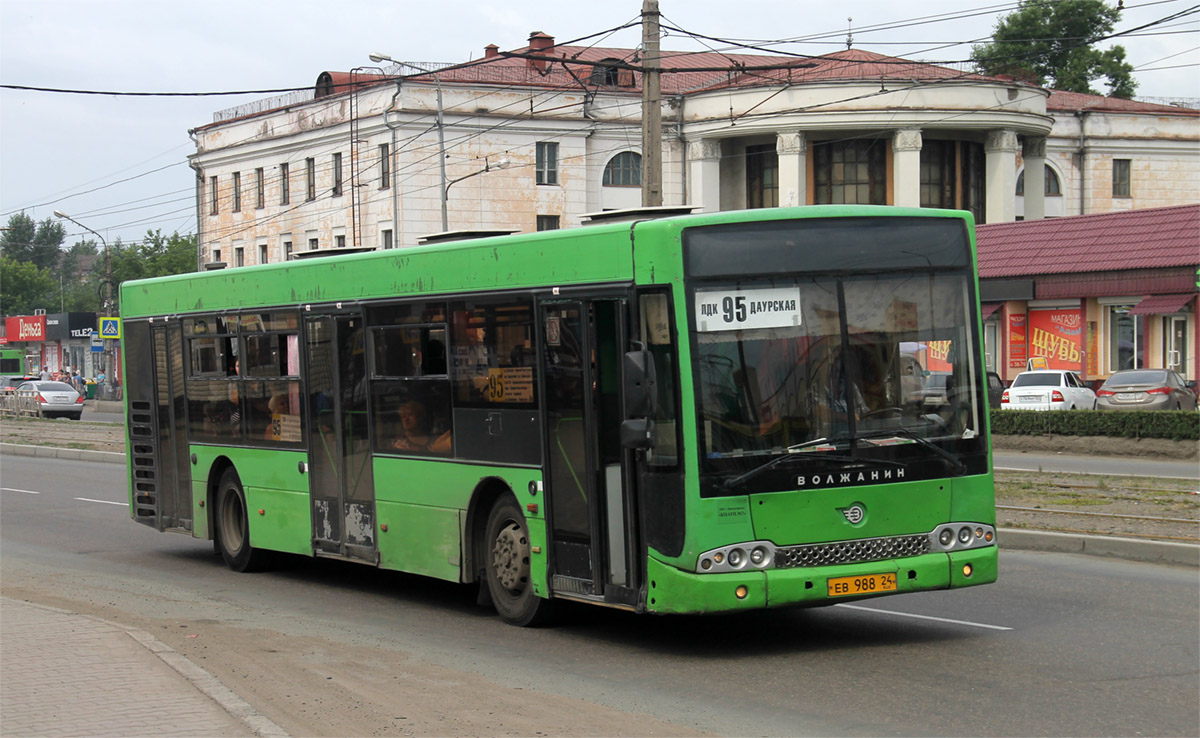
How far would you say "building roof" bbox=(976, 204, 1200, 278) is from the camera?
4175 centimetres

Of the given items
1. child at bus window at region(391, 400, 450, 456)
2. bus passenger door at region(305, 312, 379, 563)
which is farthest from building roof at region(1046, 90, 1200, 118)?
child at bus window at region(391, 400, 450, 456)

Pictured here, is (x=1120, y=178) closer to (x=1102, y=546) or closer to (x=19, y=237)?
(x=1102, y=546)

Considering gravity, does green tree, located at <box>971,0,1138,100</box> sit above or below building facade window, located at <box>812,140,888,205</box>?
above

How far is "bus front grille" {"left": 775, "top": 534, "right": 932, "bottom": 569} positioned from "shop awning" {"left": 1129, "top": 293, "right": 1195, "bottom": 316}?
35.2 meters

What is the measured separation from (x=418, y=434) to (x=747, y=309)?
11.3 feet

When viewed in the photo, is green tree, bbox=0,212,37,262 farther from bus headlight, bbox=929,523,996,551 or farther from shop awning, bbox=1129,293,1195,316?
bus headlight, bbox=929,523,996,551

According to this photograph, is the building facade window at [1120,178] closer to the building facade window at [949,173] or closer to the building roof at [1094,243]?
the building facade window at [949,173]

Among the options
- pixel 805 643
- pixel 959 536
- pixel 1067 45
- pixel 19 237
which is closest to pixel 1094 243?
pixel 959 536

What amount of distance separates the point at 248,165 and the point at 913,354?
60.8 m

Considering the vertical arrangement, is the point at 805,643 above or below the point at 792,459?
below

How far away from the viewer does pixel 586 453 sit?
9578 millimetres

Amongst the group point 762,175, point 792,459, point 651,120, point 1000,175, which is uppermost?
point 762,175

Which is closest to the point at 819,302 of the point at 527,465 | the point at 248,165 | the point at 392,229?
the point at 527,465

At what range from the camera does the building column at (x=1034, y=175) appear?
63.8m
